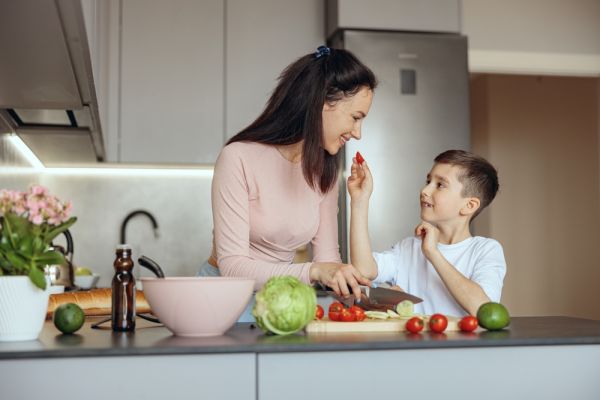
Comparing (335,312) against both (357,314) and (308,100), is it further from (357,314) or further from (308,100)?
(308,100)

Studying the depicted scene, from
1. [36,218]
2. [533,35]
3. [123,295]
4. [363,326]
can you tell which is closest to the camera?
[36,218]

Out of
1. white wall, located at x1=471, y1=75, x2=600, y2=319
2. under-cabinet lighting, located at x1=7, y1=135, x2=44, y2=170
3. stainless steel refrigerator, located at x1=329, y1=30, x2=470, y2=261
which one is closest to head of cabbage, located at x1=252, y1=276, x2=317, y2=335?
under-cabinet lighting, located at x1=7, y1=135, x2=44, y2=170

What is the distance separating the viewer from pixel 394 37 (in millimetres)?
3781

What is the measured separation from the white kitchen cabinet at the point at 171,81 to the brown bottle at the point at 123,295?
7.31 ft

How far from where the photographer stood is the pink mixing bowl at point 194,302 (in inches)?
55.7

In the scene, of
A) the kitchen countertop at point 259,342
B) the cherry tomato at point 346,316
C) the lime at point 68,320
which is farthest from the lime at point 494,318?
the lime at point 68,320

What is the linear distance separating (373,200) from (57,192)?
5.15ft

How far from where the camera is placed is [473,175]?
2287 mm

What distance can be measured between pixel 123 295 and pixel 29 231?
0.26 m

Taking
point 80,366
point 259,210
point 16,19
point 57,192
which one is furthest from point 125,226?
point 80,366

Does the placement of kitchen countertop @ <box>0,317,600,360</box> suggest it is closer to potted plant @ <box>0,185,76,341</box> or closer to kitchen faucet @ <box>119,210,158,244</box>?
potted plant @ <box>0,185,76,341</box>

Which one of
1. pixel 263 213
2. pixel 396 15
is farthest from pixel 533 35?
pixel 263 213

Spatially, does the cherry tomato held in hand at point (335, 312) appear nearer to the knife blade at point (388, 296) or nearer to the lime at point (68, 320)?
the knife blade at point (388, 296)

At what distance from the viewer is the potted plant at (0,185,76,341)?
4.59 feet
